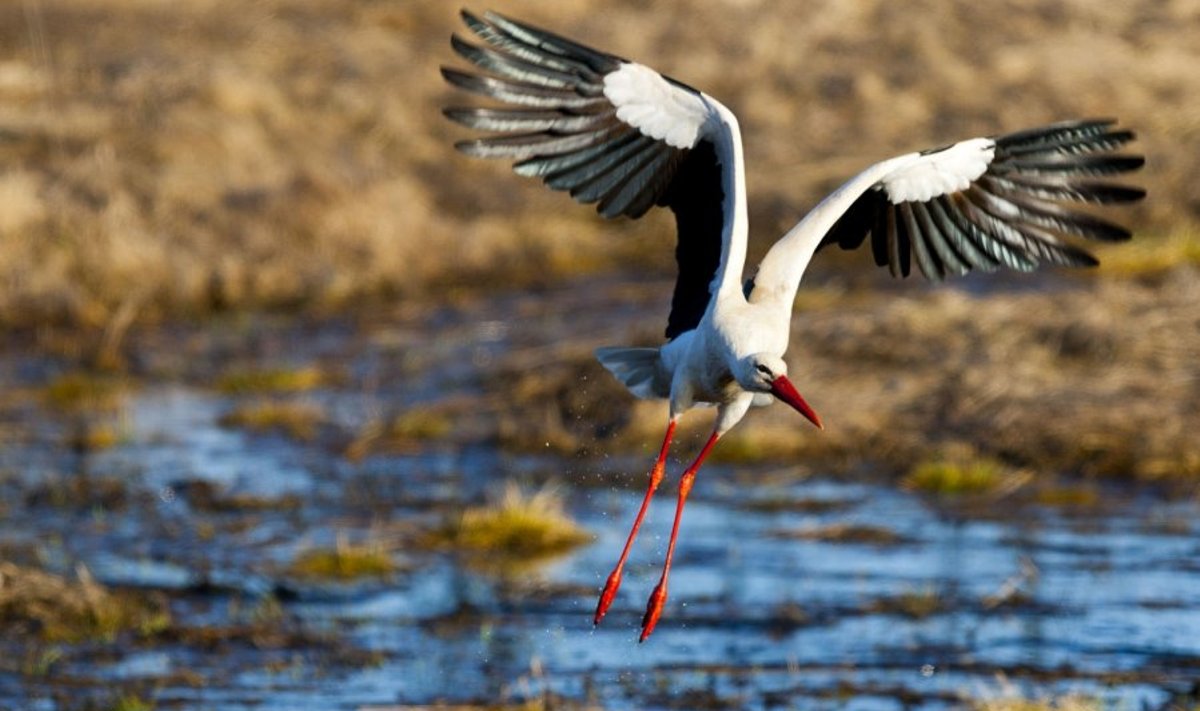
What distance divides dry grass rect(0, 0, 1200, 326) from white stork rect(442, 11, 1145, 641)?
8904mm

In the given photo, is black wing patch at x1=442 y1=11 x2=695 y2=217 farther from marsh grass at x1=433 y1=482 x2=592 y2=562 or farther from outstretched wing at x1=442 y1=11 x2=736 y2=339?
marsh grass at x1=433 y1=482 x2=592 y2=562

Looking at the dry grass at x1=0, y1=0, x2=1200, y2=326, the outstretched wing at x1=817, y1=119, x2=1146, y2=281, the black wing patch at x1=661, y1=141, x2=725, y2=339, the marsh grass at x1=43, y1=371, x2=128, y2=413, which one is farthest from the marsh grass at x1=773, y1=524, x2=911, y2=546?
the dry grass at x1=0, y1=0, x2=1200, y2=326

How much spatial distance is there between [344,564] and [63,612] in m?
1.44

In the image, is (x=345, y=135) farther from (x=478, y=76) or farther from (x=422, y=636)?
(x=478, y=76)

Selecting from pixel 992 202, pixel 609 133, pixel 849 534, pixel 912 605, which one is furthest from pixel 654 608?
pixel 849 534

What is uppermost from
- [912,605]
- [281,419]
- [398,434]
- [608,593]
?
[608,593]

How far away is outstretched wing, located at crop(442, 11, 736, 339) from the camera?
287 inches

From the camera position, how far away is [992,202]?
8.11 meters

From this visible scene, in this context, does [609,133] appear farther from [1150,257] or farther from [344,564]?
[1150,257]

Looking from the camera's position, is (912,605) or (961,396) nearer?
(912,605)

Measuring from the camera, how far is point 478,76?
22.9 feet

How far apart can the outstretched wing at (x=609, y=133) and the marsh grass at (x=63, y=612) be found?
2.85 metres

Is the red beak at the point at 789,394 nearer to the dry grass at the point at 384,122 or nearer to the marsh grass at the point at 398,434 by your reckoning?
the marsh grass at the point at 398,434

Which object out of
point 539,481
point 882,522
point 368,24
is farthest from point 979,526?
point 368,24
